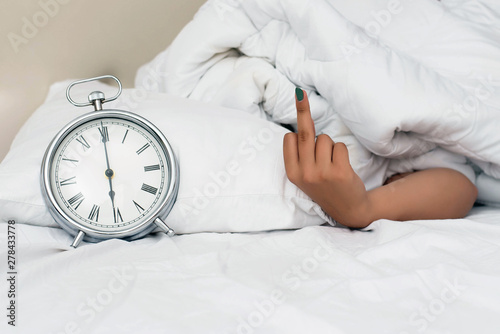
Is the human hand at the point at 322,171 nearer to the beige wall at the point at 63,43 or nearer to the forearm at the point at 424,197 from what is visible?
the forearm at the point at 424,197

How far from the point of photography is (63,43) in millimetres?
1174

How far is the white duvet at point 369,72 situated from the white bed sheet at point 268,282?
0.19 m

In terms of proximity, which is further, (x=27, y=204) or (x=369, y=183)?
(x=369, y=183)

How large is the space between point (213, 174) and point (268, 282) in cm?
25

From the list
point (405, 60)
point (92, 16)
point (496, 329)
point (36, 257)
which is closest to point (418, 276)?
point (496, 329)

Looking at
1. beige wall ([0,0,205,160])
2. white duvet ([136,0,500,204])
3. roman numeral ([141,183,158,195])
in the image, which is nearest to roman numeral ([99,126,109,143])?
A: roman numeral ([141,183,158,195])

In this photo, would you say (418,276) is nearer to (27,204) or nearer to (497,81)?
(497,81)

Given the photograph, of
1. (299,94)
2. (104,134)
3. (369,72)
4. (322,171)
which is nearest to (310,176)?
(322,171)

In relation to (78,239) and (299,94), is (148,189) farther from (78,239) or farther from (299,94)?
(299,94)

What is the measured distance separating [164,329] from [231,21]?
74 cm

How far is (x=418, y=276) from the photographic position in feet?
2.24

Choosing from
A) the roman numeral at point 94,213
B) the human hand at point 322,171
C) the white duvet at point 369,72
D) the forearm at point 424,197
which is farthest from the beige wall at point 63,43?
the forearm at point 424,197

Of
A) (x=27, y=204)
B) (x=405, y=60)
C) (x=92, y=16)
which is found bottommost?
(x=27, y=204)

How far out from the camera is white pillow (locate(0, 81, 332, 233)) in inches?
32.6
